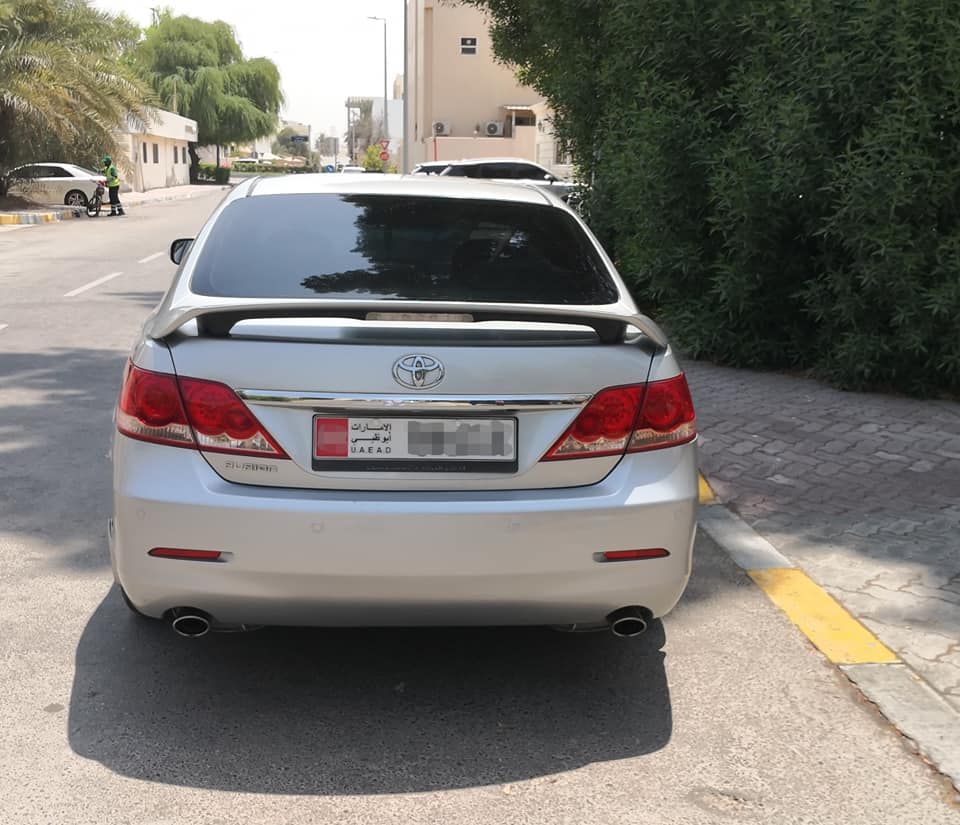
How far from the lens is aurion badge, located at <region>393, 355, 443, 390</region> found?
3.18 metres

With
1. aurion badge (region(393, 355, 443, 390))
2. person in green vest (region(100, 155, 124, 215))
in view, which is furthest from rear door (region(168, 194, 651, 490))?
person in green vest (region(100, 155, 124, 215))

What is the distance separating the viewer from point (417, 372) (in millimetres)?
3193

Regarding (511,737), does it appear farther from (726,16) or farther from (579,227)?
(726,16)

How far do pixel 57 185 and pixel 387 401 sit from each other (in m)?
35.9

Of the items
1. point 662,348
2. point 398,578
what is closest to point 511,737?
point 398,578

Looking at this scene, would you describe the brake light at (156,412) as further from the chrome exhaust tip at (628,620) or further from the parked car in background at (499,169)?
the parked car in background at (499,169)

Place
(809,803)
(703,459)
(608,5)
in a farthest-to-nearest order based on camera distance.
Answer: (608,5) → (703,459) → (809,803)

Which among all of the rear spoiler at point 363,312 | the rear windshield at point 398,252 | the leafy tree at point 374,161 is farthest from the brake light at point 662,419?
the leafy tree at point 374,161

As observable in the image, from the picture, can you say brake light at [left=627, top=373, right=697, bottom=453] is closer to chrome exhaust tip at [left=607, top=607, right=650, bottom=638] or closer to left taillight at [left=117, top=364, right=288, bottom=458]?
chrome exhaust tip at [left=607, top=607, right=650, bottom=638]

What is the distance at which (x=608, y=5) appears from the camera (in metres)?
11.7

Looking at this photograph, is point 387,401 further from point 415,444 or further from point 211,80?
point 211,80

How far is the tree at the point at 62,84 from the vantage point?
3127 centimetres

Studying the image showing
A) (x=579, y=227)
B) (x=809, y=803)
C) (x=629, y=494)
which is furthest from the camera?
(x=579, y=227)

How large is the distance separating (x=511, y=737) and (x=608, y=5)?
982cm
